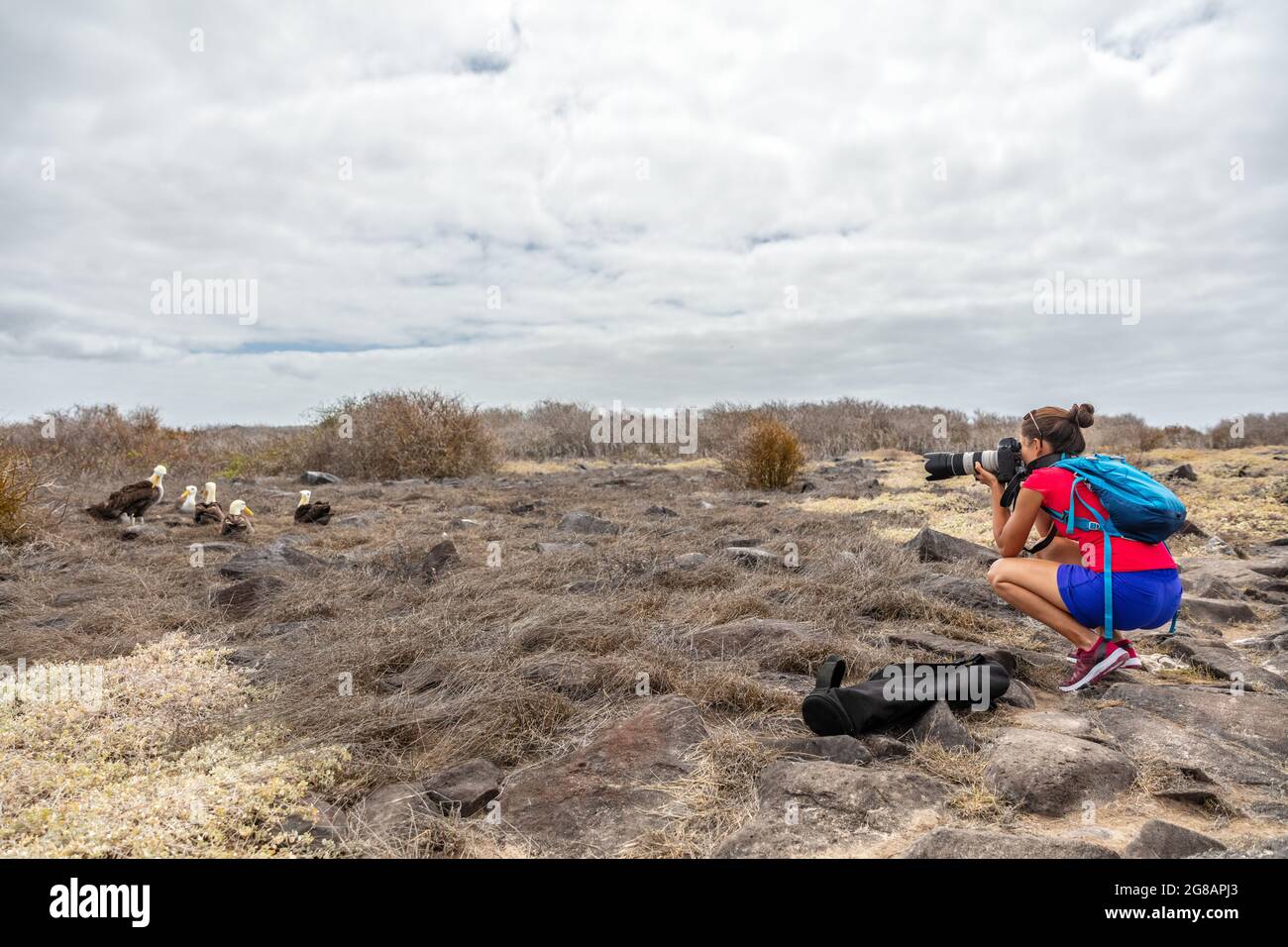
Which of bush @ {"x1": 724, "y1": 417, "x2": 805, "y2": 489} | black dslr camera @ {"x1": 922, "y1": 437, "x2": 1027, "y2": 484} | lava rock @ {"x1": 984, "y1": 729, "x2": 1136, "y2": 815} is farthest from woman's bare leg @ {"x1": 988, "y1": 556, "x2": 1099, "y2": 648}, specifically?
bush @ {"x1": 724, "y1": 417, "x2": 805, "y2": 489}

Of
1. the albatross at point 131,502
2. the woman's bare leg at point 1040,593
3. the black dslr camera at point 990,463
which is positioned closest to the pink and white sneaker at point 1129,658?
the woman's bare leg at point 1040,593

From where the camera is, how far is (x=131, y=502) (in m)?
8.58

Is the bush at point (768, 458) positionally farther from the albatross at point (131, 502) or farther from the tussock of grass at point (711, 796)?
the tussock of grass at point (711, 796)

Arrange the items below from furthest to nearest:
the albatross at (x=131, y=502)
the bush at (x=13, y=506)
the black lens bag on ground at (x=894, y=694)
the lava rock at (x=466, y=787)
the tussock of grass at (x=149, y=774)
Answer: the albatross at (x=131, y=502) → the bush at (x=13, y=506) → the black lens bag on ground at (x=894, y=694) → the lava rock at (x=466, y=787) → the tussock of grass at (x=149, y=774)

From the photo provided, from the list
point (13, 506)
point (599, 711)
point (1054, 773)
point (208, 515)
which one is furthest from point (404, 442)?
point (1054, 773)

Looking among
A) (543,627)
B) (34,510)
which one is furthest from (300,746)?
(34,510)

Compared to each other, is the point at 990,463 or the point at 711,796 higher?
the point at 990,463

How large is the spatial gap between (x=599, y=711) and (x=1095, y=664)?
250cm

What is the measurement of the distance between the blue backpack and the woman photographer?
0.04m

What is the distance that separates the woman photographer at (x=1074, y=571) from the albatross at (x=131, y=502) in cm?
840

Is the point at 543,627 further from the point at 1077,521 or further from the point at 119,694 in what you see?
the point at 1077,521

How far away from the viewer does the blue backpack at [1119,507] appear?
11.9ft

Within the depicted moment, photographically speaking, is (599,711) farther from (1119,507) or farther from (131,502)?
(131,502)

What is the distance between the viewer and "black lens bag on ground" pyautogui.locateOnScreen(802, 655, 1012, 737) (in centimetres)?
310
